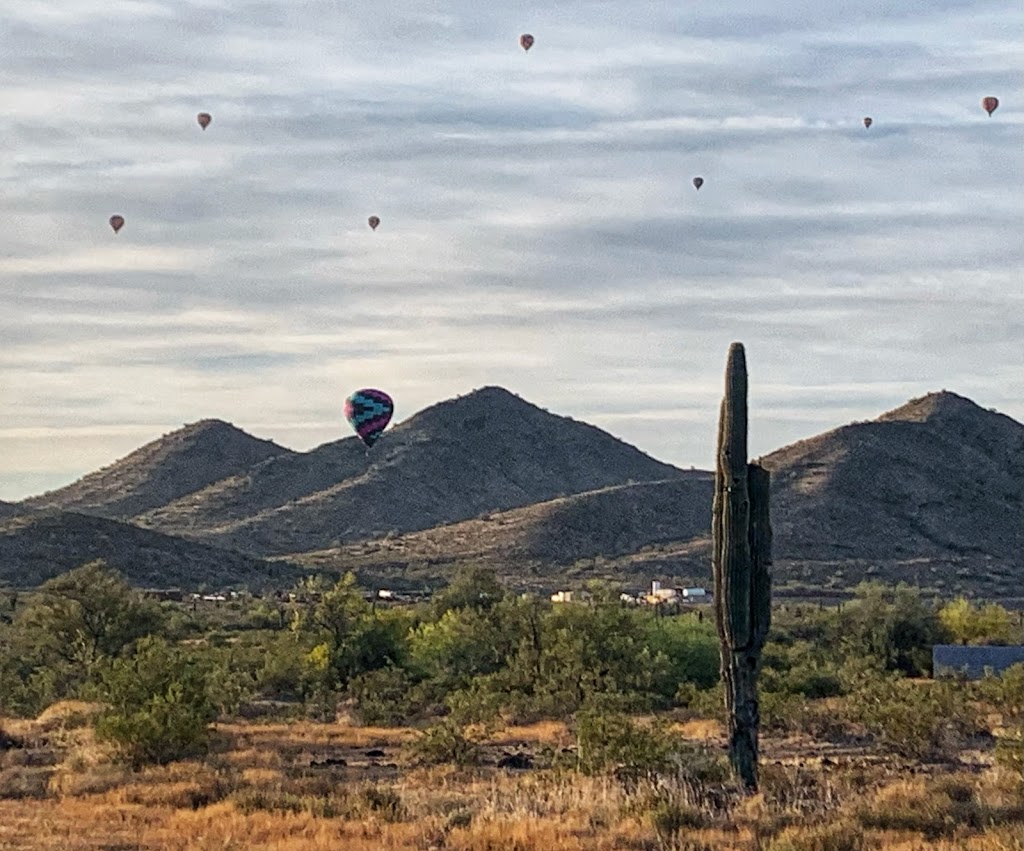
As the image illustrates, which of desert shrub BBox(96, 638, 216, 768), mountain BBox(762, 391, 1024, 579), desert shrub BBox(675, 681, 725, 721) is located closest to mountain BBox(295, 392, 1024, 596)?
mountain BBox(762, 391, 1024, 579)

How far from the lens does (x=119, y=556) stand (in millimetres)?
79500

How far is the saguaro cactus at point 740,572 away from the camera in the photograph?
64.0 ft

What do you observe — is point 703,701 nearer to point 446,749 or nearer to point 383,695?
point 383,695

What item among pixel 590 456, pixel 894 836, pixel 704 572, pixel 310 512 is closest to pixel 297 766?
pixel 894 836

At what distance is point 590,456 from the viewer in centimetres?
14812

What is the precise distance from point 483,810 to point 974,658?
25.5 metres

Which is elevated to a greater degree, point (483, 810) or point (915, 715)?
point (915, 715)

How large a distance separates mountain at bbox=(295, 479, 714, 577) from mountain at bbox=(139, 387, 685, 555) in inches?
334

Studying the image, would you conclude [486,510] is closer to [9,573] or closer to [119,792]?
[9,573]

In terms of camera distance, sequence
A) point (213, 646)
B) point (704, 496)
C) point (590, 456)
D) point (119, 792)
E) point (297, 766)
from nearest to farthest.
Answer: point (119, 792)
point (297, 766)
point (213, 646)
point (704, 496)
point (590, 456)

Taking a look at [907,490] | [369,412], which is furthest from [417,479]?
[369,412]

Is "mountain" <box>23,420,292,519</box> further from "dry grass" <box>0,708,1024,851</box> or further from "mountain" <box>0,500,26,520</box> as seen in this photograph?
"dry grass" <box>0,708,1024,851</box>

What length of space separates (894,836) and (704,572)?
236 ft

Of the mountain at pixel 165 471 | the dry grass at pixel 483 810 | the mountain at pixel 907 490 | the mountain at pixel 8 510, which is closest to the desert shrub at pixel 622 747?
the dry grass at pixel 483 810
